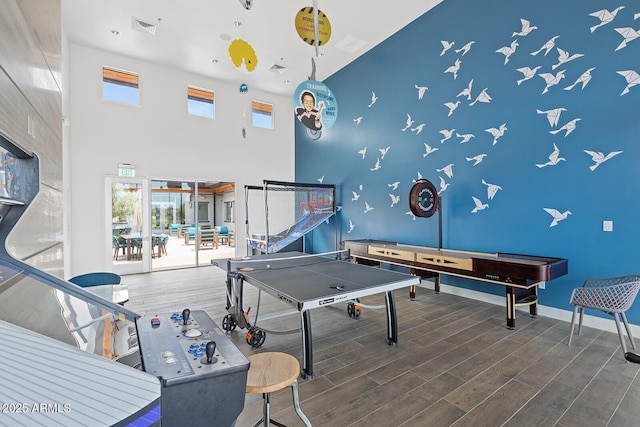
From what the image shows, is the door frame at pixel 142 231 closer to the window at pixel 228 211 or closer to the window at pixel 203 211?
the window at pixel 203 211

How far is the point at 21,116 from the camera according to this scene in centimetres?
141

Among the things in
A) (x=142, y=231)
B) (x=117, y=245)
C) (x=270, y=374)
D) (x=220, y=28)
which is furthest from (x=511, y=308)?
(x=117, y=245)

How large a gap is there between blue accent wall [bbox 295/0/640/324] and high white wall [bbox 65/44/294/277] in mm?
3798

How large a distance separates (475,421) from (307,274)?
199cm

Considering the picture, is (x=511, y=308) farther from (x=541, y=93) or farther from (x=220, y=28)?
(x=220, y=28)

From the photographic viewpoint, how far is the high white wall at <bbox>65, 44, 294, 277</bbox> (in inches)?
253

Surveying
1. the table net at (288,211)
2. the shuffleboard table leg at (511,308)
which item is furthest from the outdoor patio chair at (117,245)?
the shuffleboard table leg at (511,308)

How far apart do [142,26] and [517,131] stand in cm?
686

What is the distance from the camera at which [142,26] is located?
570 cm

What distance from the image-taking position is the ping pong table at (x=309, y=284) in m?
2.60

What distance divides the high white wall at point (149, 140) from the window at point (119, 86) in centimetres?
12

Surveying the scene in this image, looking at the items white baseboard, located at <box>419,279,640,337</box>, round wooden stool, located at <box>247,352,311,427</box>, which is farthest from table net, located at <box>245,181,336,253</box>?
round wooden stool, located at <box>247,352,311,427</box>

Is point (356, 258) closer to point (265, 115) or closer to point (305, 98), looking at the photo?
point (305, 98)

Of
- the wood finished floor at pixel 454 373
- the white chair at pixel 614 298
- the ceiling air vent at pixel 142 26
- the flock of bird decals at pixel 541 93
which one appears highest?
the ceiling air vent at pixel 142 26
